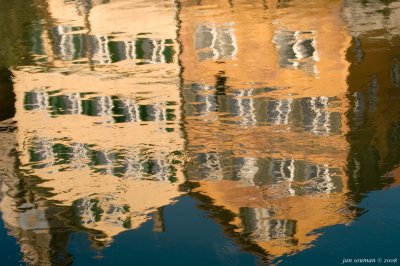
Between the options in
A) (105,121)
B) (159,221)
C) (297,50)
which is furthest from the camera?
(297,50)

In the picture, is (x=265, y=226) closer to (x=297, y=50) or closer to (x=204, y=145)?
(x=204, y=145)

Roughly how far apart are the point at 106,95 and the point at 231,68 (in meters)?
2.39

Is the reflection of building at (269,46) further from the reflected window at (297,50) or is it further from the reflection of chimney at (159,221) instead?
the reflection of chimney at (159,221)

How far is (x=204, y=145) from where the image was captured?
409 inches

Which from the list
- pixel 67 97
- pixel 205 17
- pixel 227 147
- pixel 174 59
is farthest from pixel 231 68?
pixel 205 17

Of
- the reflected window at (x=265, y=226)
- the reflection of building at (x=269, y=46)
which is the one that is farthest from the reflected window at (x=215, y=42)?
the reflected window at (x=265, y=226)

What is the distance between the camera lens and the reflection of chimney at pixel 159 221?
8.02m

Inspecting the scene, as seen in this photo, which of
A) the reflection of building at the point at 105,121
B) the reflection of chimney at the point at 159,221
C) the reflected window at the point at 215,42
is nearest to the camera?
the reflection of chimney at the point at 159,221

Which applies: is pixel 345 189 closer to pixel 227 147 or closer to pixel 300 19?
pixel 227 147

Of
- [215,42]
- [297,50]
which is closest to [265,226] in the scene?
[297,50]

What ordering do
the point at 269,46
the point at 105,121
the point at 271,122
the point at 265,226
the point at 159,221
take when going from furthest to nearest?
the point at 269,46
the point at 105,121
the point at 271,122
the point at 159,221
the point at 265,226

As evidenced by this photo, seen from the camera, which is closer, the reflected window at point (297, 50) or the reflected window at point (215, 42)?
the reflected window at point (297, 50)

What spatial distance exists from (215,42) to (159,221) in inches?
355

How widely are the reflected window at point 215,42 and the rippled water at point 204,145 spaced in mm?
47
